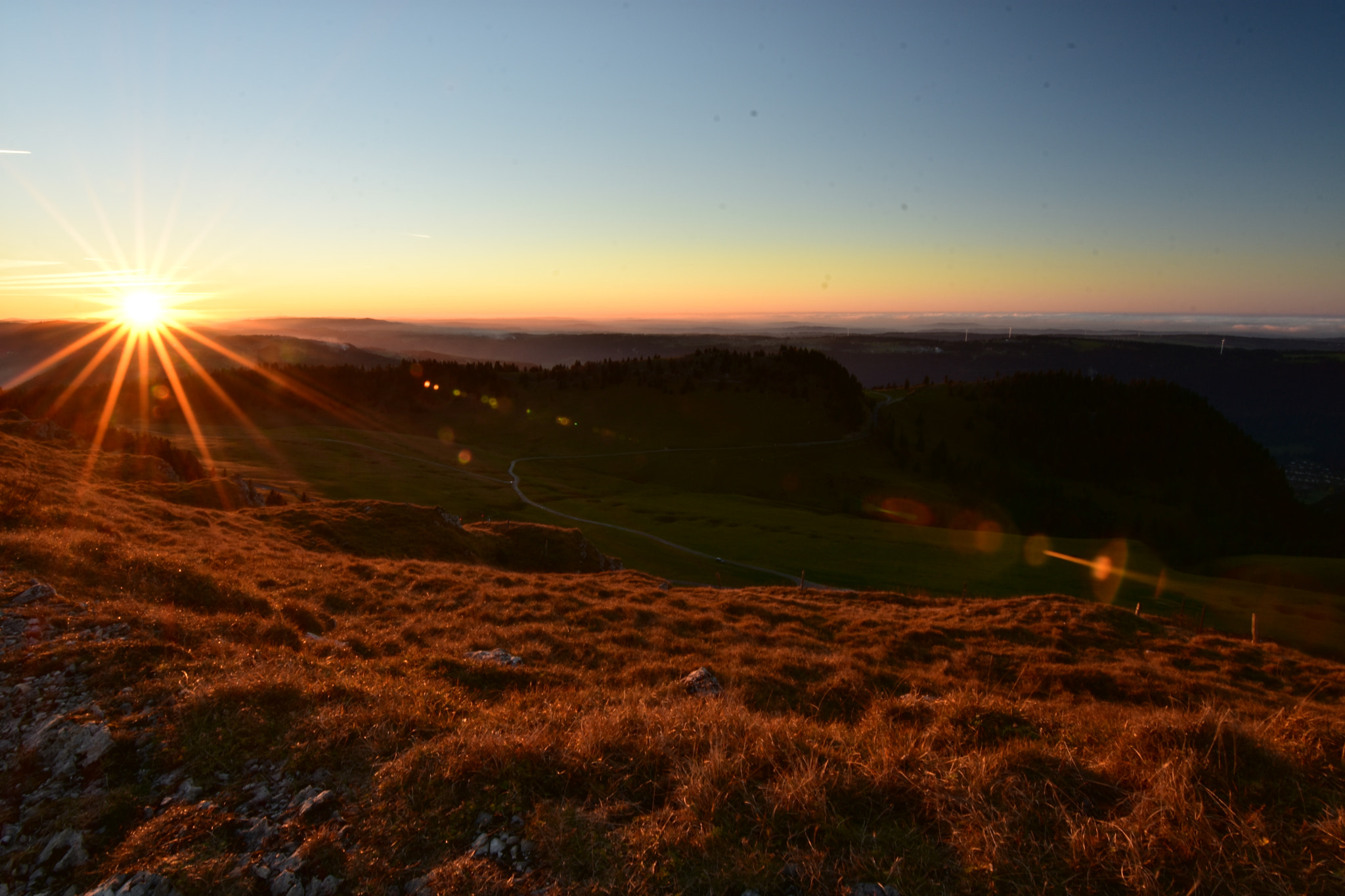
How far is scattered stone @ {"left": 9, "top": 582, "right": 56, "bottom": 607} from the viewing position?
8524mm

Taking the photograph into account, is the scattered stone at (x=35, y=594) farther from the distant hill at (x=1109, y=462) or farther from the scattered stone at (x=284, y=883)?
the distant hill at (x=1109, y=462)

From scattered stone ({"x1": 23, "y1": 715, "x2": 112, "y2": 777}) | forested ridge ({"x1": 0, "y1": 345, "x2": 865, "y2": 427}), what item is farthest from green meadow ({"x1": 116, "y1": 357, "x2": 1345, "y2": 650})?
scattered stone ({"x1": 23, "y1": 715, "x2": 112, "y2": 777})

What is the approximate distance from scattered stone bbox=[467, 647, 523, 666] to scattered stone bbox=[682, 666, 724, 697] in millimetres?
3217

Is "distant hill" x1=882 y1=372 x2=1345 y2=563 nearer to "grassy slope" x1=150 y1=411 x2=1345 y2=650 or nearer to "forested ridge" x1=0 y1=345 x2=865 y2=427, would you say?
"forested ridge" x1=0 y1=345 x2=865 y2=427

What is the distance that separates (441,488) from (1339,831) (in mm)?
71250

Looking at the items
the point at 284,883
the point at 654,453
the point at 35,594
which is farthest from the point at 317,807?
the point at 654,453

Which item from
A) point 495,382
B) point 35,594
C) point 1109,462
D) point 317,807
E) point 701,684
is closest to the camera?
point 317,807

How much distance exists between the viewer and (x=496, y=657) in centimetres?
1164

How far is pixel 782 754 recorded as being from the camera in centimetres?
523

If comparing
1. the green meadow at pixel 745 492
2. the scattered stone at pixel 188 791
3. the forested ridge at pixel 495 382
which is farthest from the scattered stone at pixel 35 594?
the forested ridge at pixel 495 382

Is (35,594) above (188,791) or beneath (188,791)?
above

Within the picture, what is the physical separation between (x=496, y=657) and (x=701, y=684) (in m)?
4.06

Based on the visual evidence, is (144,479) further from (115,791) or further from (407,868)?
(407,868)

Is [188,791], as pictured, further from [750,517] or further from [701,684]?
[750,517]
